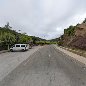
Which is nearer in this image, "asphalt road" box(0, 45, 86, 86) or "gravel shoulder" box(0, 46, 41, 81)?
"asphalt road" box(0, 45, 86, 86)

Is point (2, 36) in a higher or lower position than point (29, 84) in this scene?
higher

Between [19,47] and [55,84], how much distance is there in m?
40.5

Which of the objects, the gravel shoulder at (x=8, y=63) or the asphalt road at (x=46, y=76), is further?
the gravel shoulder at (x=8, y=63)

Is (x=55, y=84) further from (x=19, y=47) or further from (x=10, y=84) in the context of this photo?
(x=19, y=47)

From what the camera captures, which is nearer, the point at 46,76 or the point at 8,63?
the point at 46,76

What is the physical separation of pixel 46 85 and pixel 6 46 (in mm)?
46312

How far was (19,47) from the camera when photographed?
4919cm

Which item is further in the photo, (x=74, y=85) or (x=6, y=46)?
(x=6, y=46)

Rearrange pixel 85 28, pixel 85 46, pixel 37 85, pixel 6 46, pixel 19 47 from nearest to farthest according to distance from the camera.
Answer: pixel 37 85, pixel 85 46, pixel 19 47, pixel 6 46, pixel 85 28

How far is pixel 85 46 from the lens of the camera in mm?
44188

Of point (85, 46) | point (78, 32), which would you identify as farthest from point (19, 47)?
point (78, 32)

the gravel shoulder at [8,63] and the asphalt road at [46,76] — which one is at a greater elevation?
the gravel shoulder at [8,63]

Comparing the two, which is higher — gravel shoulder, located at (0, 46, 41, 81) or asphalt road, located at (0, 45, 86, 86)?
gravel shoulder, located at (0, 46, 41, 81)

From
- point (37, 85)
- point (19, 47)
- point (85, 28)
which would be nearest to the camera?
point (37, 85)
